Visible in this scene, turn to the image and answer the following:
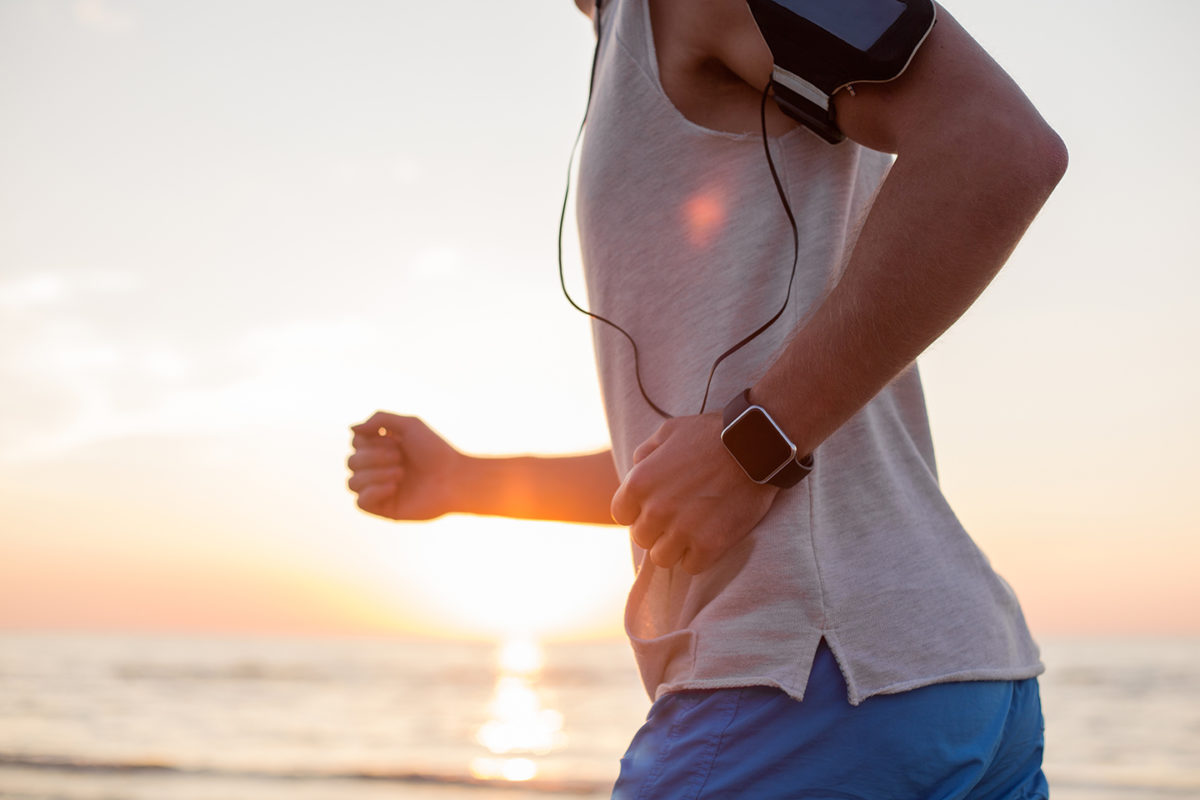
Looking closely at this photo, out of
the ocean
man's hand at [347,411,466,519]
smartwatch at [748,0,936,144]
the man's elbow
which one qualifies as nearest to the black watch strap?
smartwatch at [748,0,936,144]

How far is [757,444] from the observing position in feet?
3.04

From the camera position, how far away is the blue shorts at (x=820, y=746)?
92 centimetres

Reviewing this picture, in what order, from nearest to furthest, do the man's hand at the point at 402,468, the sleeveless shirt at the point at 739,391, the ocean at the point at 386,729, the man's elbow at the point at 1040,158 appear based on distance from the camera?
the man's elbow at the point at 1040,158, the sleeveless shirt at the point at 739,391, the man's hand at the point at 402,468, the ocean at the point at 386,729

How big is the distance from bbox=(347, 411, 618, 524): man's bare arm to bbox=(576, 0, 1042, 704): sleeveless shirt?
1.19 feet

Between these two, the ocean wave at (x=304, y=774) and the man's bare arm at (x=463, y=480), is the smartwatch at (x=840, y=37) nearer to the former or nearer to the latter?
the man's bare arm at (x=463, y=480)

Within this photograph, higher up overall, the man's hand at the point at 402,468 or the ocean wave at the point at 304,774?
the ocean wave at the point at 304,774

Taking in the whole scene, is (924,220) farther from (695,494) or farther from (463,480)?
(463,480)

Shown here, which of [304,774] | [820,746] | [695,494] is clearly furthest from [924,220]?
[304,774]

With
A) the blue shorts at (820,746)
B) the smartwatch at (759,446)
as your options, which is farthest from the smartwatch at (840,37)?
the blue shorts at (820,746)

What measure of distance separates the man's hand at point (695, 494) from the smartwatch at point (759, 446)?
13 millimetres

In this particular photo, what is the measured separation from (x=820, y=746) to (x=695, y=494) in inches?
11.1

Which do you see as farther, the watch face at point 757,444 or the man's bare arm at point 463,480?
the man's bare arm at point 463,480

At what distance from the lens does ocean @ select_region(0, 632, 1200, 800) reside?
8469mm

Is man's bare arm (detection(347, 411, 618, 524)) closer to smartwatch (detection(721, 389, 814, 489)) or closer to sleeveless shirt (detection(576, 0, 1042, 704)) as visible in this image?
sleeveless shirt (detection(576, 0, 1042, 704))
